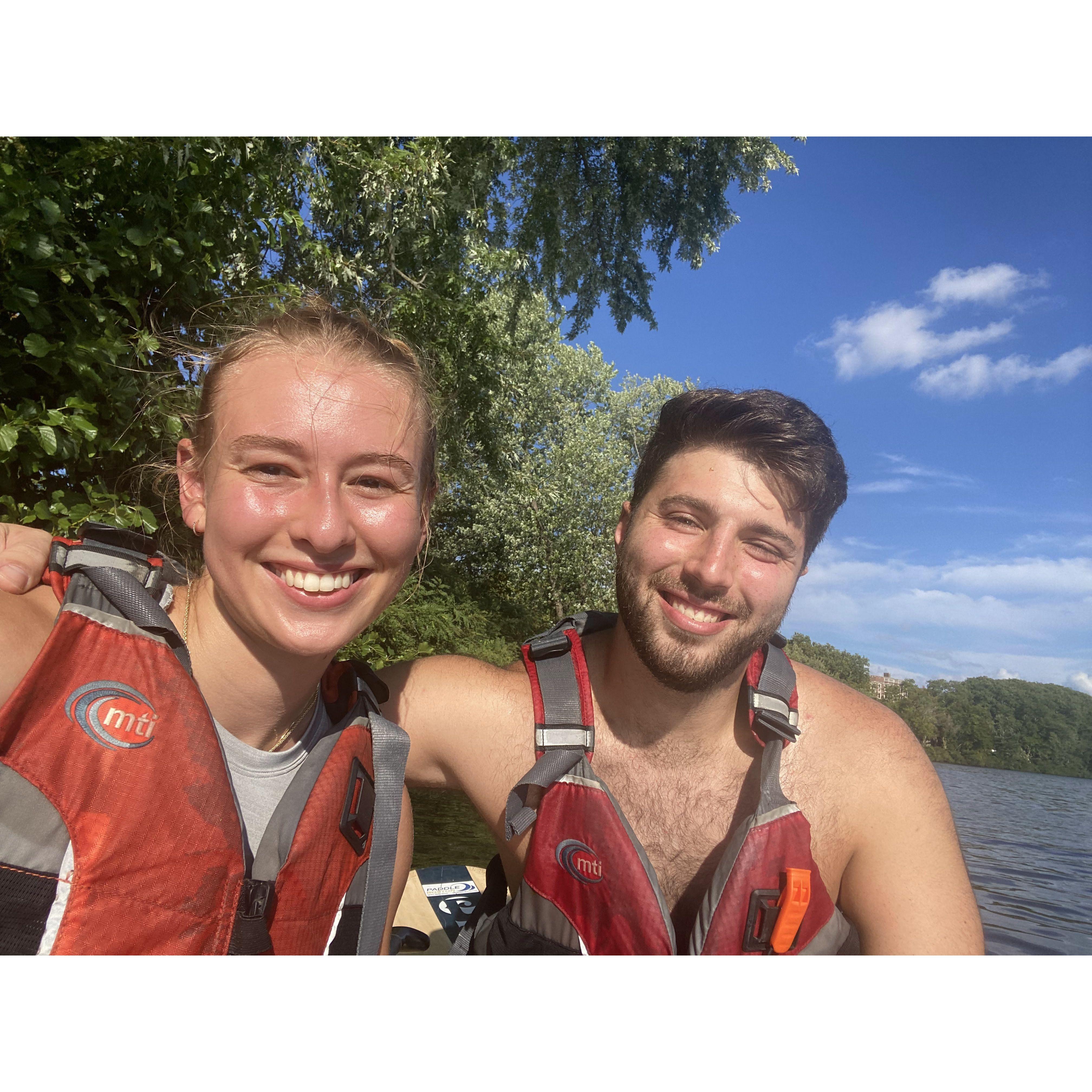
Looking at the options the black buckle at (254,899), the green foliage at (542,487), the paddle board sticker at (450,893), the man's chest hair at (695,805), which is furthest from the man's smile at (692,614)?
the green foliage at (542,487)

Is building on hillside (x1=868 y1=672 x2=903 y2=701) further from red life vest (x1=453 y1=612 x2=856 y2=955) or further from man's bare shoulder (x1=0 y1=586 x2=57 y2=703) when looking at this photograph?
man's bare shoulder (x1=0 y1=586 x2=57 y2=703)

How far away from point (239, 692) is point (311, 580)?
12.4 inches

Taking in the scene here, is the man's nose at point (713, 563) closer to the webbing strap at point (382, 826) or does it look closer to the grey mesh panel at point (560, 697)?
the grey mesh panel at point (560, 697)

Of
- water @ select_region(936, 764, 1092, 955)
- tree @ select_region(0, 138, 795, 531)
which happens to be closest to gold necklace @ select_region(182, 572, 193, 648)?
tree @ select_region(0, 138, 795, 531)

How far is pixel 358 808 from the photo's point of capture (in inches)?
58.7

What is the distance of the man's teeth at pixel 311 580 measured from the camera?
4.54 ft

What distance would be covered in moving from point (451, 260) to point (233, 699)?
3.17 meters

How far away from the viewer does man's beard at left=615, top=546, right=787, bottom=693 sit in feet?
6.45

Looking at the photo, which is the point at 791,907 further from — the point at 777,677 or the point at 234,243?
the point at 234,243

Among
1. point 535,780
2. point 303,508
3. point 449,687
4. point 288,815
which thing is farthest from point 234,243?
point 535,780

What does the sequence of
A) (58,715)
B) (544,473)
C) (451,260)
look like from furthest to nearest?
(544,473) → (451,260) → (58,715)

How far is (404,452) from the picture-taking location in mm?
1500
